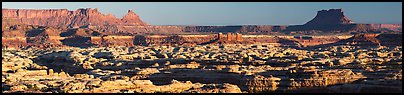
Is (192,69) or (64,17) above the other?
(64,17)

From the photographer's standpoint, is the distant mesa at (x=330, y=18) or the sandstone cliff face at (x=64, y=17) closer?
the distant mesa at (x=330, y=18)

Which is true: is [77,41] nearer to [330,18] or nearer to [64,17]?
[330,18]

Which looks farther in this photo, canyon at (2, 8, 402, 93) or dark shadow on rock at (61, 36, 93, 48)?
dark shadow on rock at (61, 36, 93, 48)

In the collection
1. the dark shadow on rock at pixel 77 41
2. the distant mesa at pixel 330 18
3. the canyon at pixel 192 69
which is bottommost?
the canyon at pixel 192 69

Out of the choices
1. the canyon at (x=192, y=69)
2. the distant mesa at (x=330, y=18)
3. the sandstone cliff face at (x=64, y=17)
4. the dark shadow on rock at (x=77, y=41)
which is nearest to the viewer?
the canyon at (x=192, y=69)

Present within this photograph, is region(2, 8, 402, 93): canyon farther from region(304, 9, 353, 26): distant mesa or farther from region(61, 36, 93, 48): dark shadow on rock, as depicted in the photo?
region(304, 9, 353, 26): distant mesa

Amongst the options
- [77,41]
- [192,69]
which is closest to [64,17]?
[77,41]

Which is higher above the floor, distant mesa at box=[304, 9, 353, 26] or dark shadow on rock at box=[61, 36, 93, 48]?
distant mesa at box=[304, 9, 353, 26]

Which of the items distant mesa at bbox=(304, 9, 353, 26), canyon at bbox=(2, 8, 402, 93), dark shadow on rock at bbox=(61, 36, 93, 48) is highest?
distant mesa at bbox=(304, 9, 353, 26)

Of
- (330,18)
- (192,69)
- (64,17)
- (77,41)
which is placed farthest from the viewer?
(64,17)

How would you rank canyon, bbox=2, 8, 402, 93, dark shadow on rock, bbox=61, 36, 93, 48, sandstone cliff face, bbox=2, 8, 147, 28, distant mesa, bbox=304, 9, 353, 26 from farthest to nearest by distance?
sandstone cliff face, bbox=2, 8, 147, 28
distant mesa, bbox=304, 9, 353, 26
dark shadow on rock, bbox=61, 36, 93, 48
canyon, bbox=2, 8, 402, 93

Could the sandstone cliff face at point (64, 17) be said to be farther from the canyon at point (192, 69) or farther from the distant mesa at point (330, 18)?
the canyon at point (192, 69)

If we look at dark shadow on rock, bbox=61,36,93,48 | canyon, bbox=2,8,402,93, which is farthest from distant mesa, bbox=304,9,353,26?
dark shadow on rock, bbox=61,36,93,48

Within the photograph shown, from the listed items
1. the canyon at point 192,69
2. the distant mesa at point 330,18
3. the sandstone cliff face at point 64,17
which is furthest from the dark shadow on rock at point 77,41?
the distant mesa at point 330,18
